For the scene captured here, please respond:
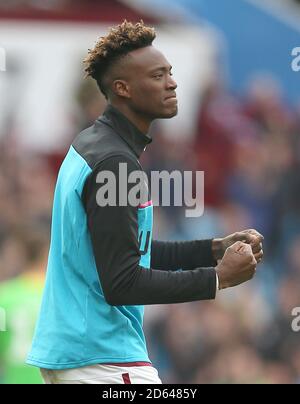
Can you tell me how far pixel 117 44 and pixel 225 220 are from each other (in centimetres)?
600

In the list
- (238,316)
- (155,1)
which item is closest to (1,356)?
(238,316)

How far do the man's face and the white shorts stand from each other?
42.3 inches

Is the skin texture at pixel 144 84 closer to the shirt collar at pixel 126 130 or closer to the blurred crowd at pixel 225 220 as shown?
the shirt collar at pixel 126 130

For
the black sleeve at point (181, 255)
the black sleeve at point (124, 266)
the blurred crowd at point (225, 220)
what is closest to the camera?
the black sleeve at point (124, 266)

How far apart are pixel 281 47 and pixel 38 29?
260cm

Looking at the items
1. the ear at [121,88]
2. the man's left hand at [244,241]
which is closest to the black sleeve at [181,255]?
the man's left hand at [244,241]

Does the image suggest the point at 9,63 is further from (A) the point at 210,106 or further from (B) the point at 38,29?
(A) the point at 210,106

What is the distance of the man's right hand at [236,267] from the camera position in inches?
201

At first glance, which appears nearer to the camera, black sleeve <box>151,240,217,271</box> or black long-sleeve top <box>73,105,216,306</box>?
black long-sleeve top <box>73,105,216,306</box>

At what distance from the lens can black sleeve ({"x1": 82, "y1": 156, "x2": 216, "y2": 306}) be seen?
16.3 ft

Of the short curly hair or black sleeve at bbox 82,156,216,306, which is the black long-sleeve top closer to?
black sleeve at bbox 82,156,216,306

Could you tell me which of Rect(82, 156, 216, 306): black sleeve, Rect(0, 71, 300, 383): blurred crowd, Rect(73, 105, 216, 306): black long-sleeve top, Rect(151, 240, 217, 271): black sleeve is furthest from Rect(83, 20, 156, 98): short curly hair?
Rect(0, 71, 300, 383): blurred crowd

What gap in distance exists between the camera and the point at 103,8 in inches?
534

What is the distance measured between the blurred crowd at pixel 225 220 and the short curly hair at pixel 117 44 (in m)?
3.03
